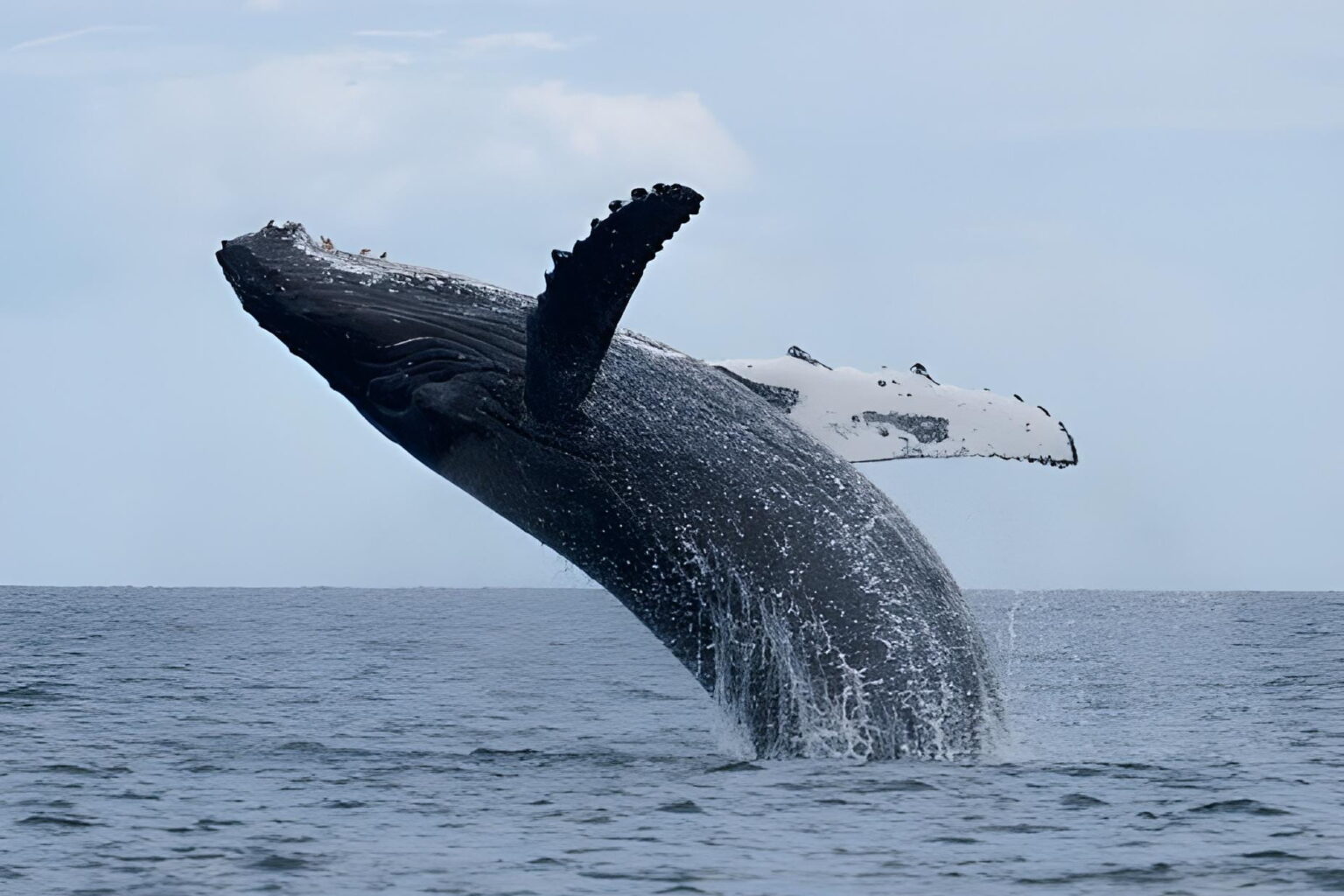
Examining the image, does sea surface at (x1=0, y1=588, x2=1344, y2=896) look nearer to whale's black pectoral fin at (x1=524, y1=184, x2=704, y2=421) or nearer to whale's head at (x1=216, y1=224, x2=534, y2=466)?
whale's head at (x1=216, y1=224, x2=534, y2=466)

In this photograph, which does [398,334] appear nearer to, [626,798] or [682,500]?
[682,500]

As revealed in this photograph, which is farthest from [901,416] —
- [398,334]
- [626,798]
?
[398,334]

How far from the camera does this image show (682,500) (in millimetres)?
10070

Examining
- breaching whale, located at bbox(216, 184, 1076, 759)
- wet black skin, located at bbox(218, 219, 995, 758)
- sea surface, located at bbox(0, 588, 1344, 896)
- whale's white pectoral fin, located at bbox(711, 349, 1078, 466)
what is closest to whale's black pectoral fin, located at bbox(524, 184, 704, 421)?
breaching whale, located at bbox(216, 184, 1076, 759)

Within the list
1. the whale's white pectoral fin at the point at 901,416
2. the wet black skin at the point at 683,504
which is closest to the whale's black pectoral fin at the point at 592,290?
the wet black skin at the point at 683,504

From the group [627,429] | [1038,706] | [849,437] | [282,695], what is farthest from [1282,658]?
[627,429]

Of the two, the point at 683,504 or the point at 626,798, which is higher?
the point at 683,504

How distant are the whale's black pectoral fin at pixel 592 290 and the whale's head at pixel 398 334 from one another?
549 millimetres

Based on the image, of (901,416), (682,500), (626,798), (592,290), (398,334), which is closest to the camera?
(592,290)

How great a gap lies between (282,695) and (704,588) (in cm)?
976

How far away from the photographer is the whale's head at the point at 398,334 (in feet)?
33.1

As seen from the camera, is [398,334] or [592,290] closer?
[592,290]

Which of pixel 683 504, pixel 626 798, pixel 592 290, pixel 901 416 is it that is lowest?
pixel 626 798

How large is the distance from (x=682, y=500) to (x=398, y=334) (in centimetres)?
196
